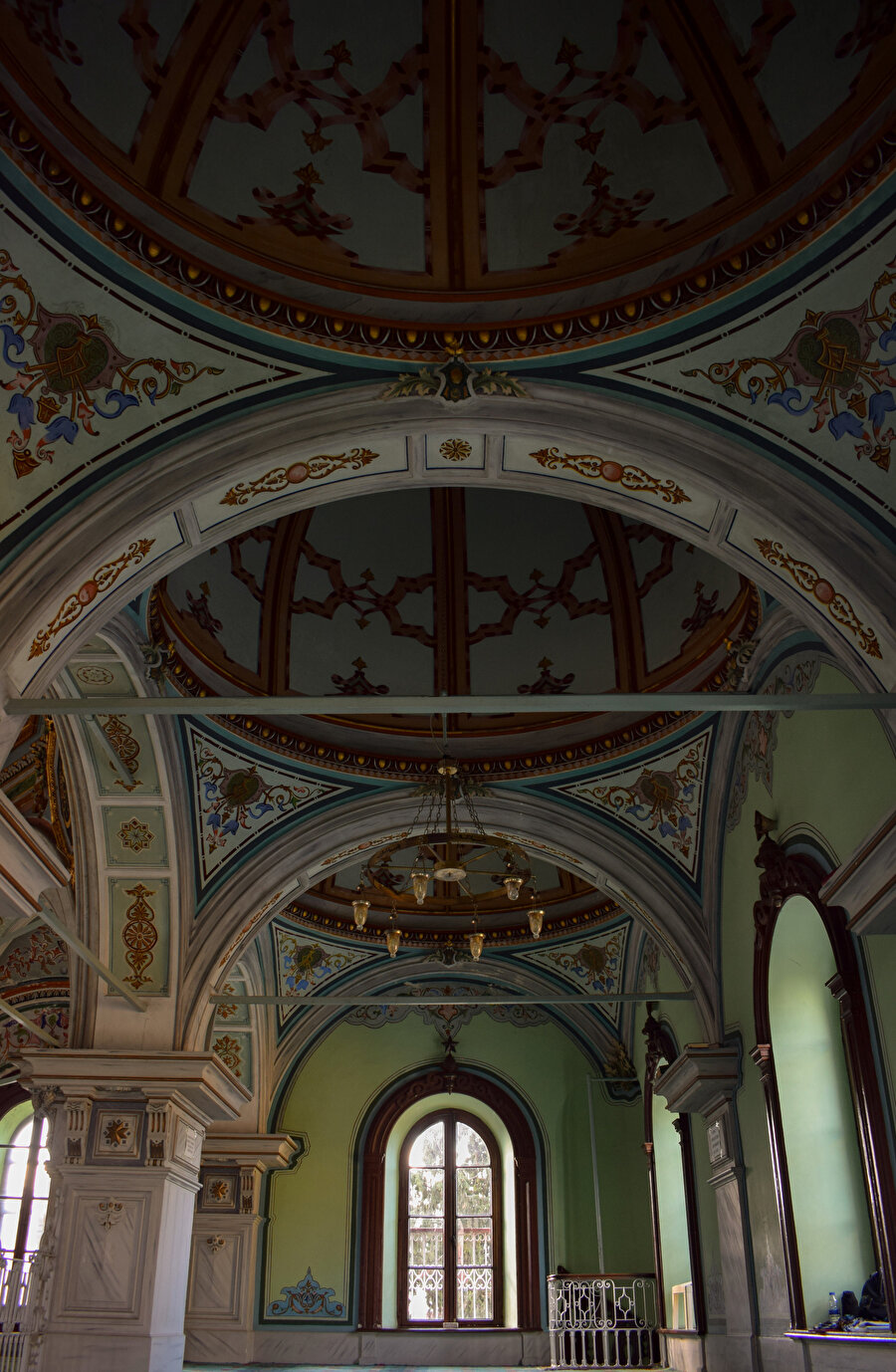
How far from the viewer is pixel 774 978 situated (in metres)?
8.62

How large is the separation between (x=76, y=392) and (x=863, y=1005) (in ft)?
18.6

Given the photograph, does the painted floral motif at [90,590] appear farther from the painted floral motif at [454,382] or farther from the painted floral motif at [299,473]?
the painted floral motif at [454,382]

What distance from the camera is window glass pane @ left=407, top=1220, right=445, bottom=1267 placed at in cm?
1454

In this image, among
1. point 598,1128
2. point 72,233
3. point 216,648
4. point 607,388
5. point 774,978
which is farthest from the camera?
point 598,1128

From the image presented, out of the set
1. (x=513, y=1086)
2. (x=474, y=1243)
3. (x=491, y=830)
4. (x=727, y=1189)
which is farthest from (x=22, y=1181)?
(x=727, y=1189)

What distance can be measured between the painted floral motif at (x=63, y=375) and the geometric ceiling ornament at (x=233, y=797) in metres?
4.20

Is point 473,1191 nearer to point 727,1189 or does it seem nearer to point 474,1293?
point 474,1293

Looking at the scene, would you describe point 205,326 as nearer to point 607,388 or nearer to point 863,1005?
point 607,388

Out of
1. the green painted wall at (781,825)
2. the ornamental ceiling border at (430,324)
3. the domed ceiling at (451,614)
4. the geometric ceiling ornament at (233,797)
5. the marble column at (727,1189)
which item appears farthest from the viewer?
the geometric ceiling ornament at (233,797)

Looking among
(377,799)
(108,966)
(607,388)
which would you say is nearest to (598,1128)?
(377,799)

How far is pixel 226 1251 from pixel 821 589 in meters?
11.6

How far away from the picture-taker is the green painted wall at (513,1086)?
14.1m

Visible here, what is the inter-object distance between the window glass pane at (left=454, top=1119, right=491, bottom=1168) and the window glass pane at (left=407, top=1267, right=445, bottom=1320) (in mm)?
1354

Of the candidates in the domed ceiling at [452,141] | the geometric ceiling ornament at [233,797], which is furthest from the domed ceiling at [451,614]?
the domed ceiling at [452,141]
